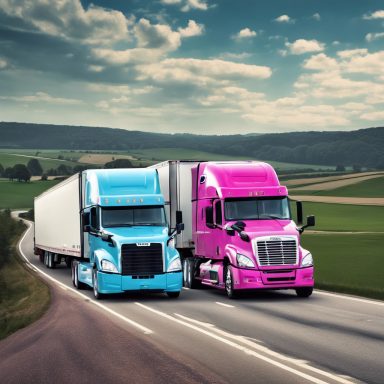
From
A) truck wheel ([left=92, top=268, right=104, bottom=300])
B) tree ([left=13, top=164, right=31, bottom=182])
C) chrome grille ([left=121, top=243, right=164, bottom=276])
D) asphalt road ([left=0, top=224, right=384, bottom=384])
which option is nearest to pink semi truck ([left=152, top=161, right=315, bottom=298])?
asphalt road ([left=0, top=224, right=384, bottom=384])

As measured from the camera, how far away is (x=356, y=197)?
11475 centimetres

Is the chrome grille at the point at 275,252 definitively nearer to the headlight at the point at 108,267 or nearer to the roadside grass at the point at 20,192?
the headlight at the point at 108,267

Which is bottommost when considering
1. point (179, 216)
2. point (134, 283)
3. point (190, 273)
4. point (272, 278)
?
point (190, 273)

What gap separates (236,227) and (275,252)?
4.79 ft

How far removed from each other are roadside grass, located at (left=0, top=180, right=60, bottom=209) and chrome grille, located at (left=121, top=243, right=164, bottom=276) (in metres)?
129

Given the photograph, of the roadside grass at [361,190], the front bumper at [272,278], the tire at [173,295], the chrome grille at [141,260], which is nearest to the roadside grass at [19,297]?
the chrome grille at [141,260]

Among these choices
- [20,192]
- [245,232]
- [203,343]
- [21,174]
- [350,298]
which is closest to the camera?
[203,343]

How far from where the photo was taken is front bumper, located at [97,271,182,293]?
76.3 feet

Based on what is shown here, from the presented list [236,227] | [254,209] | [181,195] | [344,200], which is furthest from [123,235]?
[344,200]

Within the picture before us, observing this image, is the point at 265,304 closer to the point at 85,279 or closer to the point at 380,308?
the point at 380,308

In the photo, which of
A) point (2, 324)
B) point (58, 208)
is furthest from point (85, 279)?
point (58, 208)

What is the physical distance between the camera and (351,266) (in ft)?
114

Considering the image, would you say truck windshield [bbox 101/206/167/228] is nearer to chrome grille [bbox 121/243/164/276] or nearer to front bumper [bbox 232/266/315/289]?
chrome grille [bbox 121/243/164/276]

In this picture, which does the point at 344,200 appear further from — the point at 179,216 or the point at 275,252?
the point at 275,252
